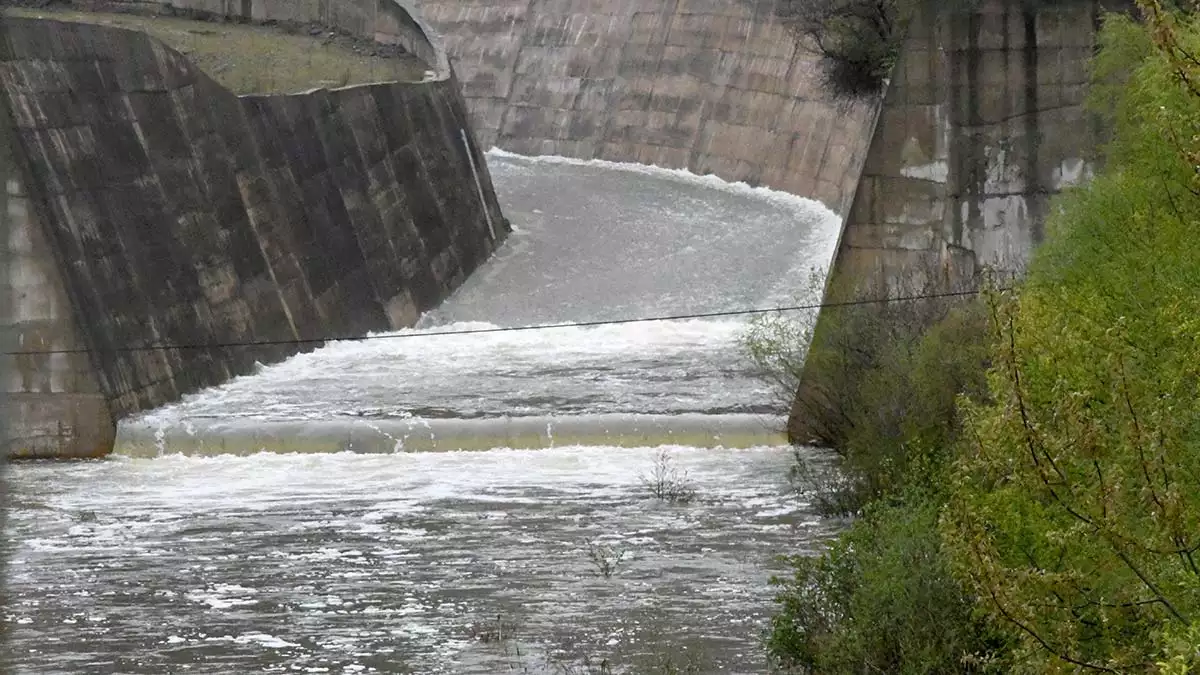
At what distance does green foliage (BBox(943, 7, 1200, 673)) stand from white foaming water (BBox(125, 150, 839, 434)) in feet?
43.1

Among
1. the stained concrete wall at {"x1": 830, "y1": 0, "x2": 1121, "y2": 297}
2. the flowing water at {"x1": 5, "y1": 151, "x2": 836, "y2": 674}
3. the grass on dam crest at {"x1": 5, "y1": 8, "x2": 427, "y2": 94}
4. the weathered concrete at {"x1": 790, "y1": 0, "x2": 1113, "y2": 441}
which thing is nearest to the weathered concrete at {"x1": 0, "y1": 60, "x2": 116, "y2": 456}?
the flowing water at {"x1": 5, "y1": 151, "x2": 836, "y2": 674}

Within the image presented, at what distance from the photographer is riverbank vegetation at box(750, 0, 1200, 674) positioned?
1013 centimetres

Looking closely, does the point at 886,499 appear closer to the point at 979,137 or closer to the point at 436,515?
the point at 436,515

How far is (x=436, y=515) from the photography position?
22516mm

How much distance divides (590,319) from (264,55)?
8.52 m

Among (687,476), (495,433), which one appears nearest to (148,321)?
(495,433)

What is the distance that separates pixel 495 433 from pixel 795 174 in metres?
21.6

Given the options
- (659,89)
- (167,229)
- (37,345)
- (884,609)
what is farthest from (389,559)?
(659,89)

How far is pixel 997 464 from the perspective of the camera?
35.6ft

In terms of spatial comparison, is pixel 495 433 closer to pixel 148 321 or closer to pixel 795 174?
pixel 148 321

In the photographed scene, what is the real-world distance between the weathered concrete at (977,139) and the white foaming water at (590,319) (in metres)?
2.43

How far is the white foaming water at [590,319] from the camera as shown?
2725cm

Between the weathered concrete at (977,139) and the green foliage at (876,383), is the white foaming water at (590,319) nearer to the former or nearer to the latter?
the green foliage at (876,383)

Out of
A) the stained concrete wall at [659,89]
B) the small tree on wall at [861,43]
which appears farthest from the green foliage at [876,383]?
the stained concrete wall at [659,89]
